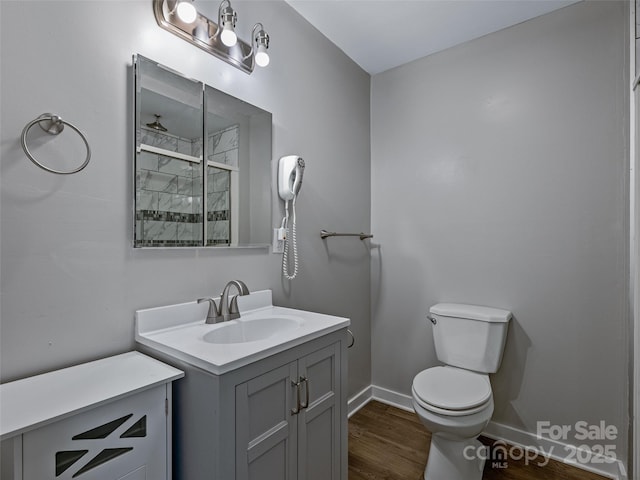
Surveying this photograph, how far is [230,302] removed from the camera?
140 cm

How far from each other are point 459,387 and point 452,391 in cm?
6

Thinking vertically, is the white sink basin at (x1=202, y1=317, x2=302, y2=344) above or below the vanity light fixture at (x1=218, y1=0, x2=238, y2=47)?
below

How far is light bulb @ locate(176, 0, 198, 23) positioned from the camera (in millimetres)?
1192

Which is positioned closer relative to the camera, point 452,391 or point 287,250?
point 452,391

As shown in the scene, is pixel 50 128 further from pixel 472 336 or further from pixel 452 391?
pixel 472 336

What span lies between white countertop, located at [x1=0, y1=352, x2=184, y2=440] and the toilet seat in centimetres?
114

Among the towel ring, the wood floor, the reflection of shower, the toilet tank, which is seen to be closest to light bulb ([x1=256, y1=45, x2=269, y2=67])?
the reflection of shower

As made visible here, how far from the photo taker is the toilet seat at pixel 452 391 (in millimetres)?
1450

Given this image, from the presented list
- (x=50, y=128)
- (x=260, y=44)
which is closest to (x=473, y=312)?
(x=260, y=44)

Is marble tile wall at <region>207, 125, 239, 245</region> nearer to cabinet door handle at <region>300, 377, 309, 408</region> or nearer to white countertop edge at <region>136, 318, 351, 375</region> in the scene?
white countertop edge at <region>136, 318, 351, 375</region>

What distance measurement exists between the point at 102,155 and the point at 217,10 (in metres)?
0.86


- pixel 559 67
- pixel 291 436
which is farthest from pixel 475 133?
pixel 291 436

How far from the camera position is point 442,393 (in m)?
1.56

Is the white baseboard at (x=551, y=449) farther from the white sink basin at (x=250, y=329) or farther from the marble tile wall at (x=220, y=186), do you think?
the marble tile wall at (x=220, y=186)
